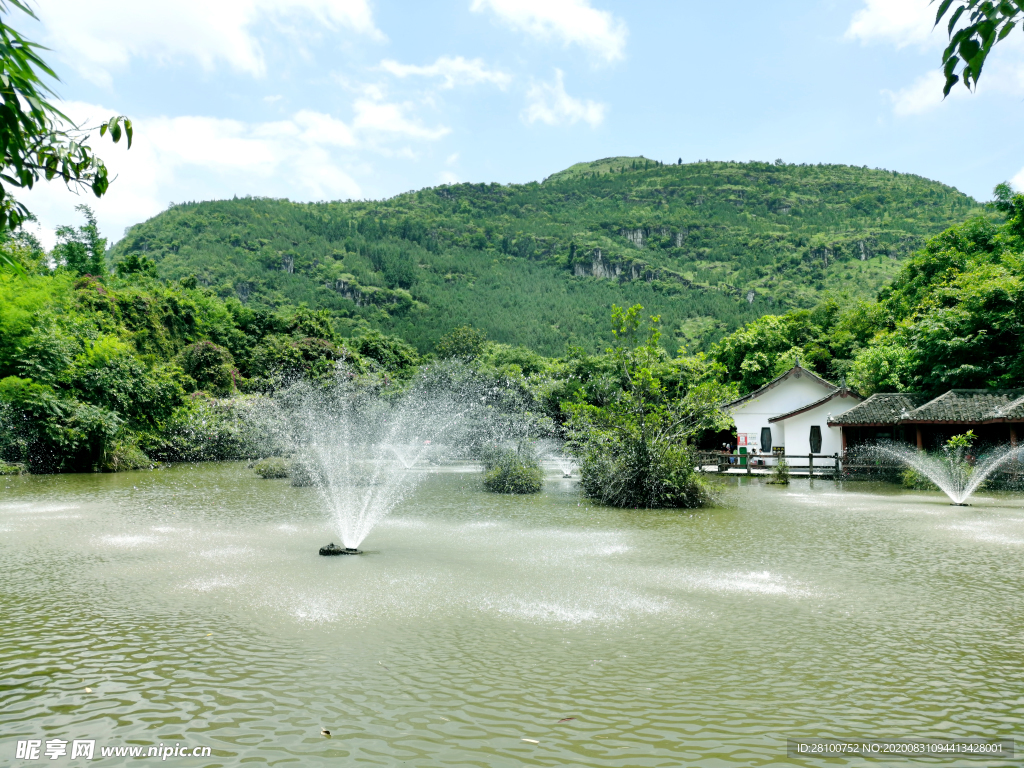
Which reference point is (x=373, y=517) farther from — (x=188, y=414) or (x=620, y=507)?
(x=188, y=414)

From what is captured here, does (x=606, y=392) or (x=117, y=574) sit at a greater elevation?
(x=606, y=392)

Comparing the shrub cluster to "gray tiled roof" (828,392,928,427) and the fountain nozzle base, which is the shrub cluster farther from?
"gray tiled roof" (828,392,928,427)

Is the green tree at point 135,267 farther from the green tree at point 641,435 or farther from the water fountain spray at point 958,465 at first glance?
the water fountain spray at point 958,465

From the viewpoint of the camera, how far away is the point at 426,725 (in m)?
5.41

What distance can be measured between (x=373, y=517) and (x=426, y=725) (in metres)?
11.7

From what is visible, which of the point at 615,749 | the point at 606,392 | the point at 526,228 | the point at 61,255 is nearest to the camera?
the point at 615,749

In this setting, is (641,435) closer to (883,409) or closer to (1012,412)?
(1012,412)

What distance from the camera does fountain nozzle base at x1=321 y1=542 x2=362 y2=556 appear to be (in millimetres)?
12188

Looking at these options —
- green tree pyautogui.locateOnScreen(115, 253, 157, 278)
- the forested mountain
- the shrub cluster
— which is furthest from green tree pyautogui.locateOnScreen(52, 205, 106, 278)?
the shrub cluster

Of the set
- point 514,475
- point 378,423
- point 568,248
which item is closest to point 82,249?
point 378,423

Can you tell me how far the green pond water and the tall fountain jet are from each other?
13.2m

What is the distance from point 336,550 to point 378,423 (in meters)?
43.8

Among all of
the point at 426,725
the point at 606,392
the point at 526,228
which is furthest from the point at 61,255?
the point at 526,228

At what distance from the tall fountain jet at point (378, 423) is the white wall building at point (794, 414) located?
18.4m
